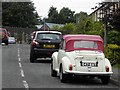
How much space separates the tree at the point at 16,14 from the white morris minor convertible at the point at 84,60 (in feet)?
260

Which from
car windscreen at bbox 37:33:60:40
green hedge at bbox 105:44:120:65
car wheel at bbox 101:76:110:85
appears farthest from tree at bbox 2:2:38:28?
car wheel at bbox 101:76:110:85

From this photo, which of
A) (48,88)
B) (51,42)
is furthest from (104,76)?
(51,42)

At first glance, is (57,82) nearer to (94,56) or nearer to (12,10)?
(94,56)

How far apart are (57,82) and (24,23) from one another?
8245 centimetres

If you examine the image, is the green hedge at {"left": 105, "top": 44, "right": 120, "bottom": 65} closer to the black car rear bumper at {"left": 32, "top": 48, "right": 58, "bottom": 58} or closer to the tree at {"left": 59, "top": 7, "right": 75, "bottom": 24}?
the black car rear bumper at {"left": 32, "top": 48, "right": 58, "bottom": 58}

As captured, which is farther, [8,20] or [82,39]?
[8,20]

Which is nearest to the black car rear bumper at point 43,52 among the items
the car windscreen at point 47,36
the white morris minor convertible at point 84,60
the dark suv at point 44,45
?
the dark suv at point 44,45

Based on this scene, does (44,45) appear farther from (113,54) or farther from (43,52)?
(113,54)

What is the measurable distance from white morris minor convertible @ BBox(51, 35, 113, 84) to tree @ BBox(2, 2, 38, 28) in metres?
79.1

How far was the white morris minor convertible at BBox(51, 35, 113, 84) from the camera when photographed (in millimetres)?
15821

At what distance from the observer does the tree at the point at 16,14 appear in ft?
314

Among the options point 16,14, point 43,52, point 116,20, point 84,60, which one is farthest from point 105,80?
point 16,14

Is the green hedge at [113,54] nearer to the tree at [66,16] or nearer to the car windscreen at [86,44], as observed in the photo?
the car windscreen at [86,44]

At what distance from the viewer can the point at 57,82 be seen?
16375 millimetres
